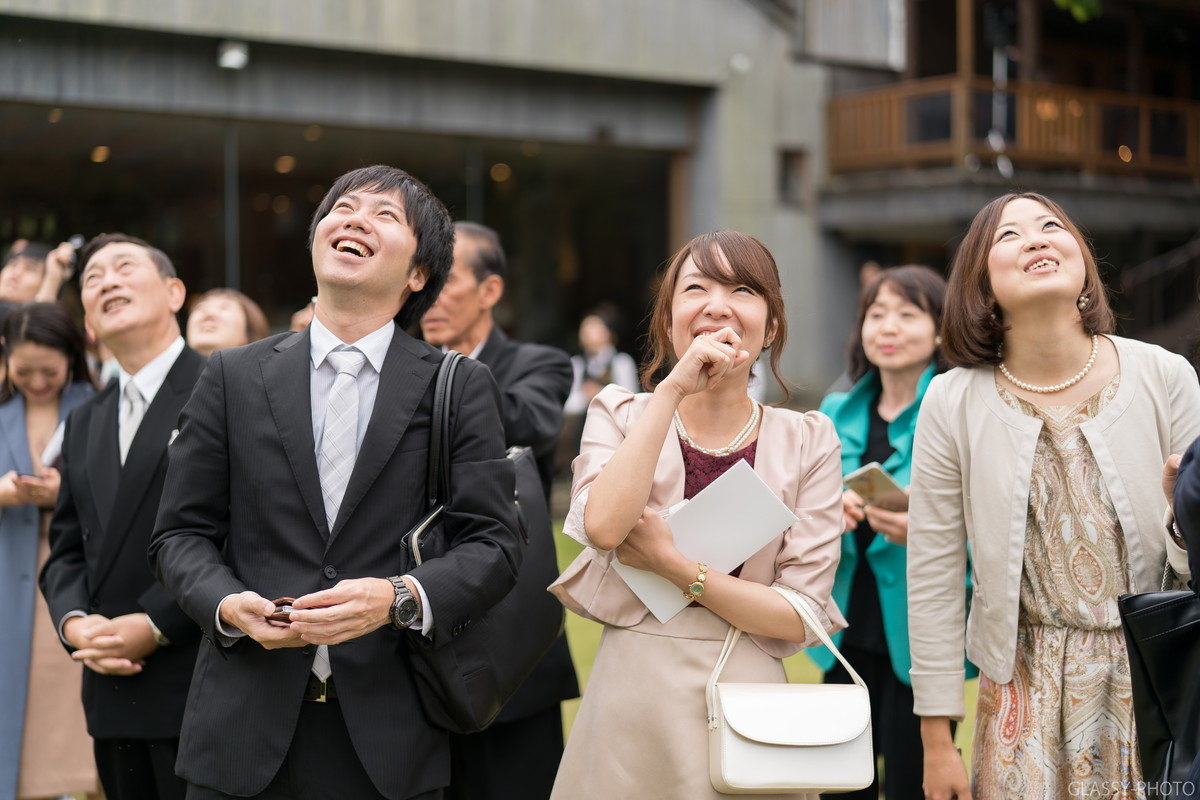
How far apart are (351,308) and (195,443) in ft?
1.50

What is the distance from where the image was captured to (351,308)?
107 inches

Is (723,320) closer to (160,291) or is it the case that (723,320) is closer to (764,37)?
(160,291)

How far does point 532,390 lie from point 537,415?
13 centimetres

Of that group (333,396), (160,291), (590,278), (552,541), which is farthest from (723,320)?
(590,278)

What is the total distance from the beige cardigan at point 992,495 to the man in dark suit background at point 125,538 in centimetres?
193

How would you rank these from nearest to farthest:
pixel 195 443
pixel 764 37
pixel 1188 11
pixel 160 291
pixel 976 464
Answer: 1. pixel 195 443
2. pixel 976 464
3. pixel 160 291
4. pixel 764 37
5. pixel 1188 11

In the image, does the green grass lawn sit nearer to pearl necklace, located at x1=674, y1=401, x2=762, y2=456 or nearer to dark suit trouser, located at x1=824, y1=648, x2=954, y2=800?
dark suit trouser, located at x1=824, y1=648, x2=954, y2=800

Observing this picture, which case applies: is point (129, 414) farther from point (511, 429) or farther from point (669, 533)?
point (669, 533)

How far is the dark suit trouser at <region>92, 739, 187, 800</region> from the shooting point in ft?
10.7

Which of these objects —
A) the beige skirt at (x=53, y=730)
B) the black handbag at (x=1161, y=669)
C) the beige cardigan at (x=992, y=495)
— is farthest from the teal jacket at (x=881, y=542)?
the beige skirt at (x=53, y=730)

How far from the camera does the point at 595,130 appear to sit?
15688 mm

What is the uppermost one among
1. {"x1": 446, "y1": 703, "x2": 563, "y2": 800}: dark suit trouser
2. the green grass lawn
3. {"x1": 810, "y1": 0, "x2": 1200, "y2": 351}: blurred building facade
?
{"x1": 810, "y1": 0, "x2": 1200, "y2": 351}: blurred building facade

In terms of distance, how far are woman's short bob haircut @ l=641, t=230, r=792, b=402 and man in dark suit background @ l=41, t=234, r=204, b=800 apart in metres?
1.46

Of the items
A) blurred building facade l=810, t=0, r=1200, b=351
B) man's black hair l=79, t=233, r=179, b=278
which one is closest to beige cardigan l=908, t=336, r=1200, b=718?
man's black hair l=79, t=233, r=179, b=278
